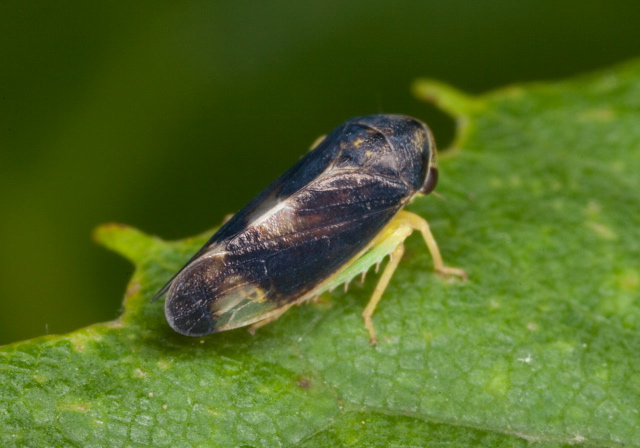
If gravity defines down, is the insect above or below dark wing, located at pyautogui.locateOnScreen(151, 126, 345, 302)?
below

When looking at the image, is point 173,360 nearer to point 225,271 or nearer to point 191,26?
point 225,271

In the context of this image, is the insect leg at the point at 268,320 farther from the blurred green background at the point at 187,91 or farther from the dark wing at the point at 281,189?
the blurred green background at the point at 187,91

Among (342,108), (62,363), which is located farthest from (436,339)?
(342,108)

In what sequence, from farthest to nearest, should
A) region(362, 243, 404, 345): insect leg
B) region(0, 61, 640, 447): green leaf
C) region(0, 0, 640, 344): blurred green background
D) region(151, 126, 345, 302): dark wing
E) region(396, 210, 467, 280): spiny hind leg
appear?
region(0, 0, 640, 344): blurred green background → region(396, 210, 467, 280): spiny hind leg → region(362, 243, 404, 345): insect leg → region(151, 126, 345, 302): dark wing → region(0, 61, 640, 447): green leaf

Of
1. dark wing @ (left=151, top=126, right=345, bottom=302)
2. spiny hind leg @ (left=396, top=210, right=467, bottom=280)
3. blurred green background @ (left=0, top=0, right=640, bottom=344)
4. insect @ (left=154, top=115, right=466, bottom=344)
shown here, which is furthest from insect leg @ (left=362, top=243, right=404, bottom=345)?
blurred green background @ (left=0, top=0, right=640, bottom=344)

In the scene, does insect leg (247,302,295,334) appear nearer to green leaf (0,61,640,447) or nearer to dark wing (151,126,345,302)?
green leaf (0,61,640,447)

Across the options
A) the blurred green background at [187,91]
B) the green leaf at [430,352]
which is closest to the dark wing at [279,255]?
the green leaf at [430,352]

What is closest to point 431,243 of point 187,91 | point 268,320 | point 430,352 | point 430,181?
point 430,181
